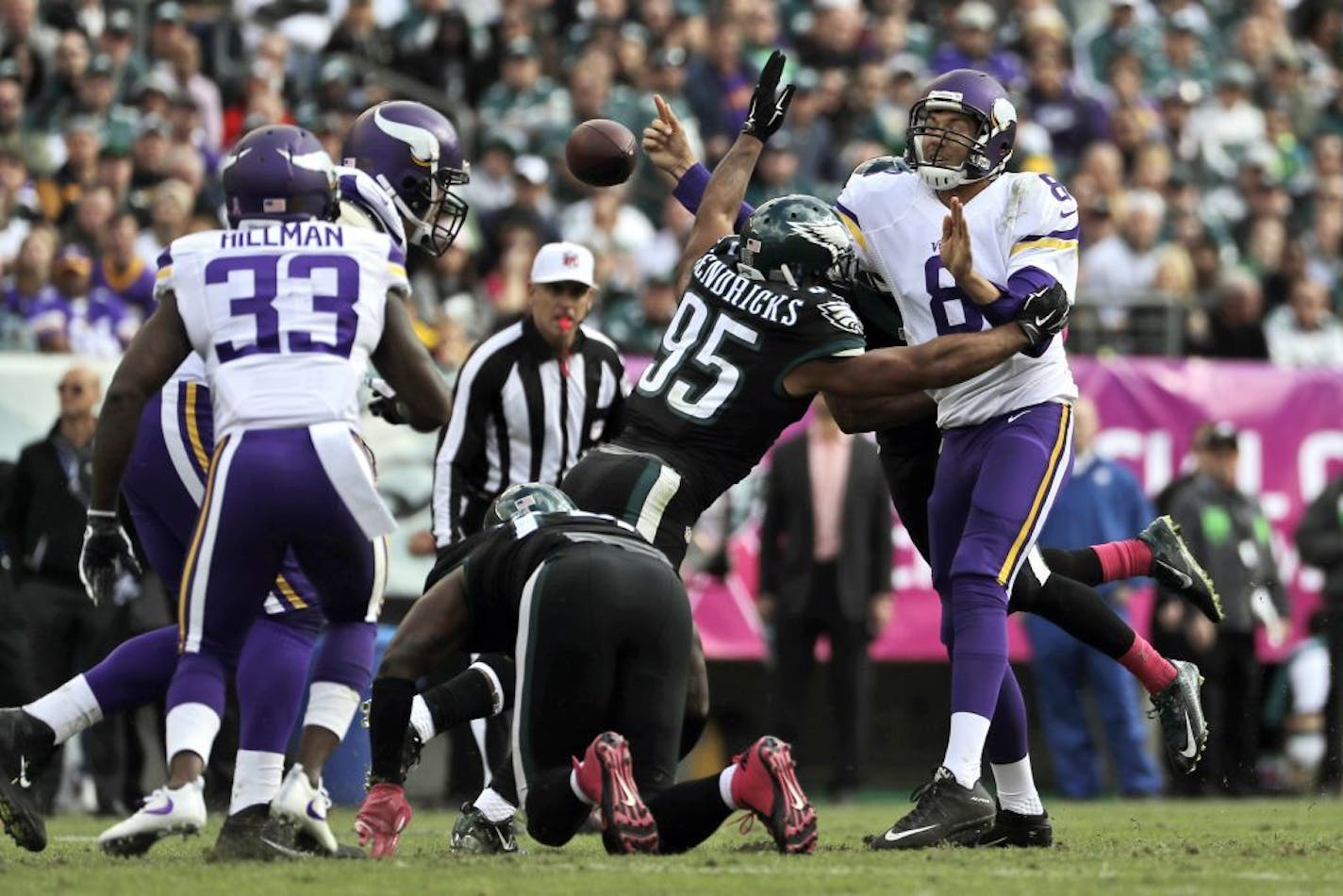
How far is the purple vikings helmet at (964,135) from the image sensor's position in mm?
6934

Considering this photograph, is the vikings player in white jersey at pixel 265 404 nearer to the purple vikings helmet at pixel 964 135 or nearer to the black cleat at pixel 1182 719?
the purple vikings helmet at pixel 964 135

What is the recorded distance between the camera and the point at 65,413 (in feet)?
33.0

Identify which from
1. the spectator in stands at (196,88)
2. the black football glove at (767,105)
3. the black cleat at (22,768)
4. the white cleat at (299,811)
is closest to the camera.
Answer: the white cleat at (299,811)

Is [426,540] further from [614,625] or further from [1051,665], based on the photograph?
[614,625]

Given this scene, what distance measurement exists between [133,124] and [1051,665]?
576cm

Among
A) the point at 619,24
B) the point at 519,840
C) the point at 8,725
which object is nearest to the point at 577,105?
the point at 619,24

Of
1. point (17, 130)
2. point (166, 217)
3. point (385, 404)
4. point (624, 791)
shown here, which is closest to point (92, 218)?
point (166, 217)

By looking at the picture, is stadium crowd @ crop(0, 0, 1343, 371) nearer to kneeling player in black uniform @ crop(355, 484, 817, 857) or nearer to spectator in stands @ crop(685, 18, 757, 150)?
spectator in stands @ crop(685, 18, 757, 150)

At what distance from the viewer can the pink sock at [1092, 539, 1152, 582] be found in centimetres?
748

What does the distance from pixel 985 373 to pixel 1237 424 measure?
20.2 ft

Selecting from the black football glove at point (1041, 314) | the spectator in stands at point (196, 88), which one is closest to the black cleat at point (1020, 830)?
the black football glove at point (1041, 314)

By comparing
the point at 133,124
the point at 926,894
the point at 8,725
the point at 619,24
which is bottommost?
the point at 926,894

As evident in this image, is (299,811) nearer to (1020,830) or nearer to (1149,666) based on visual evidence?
(1020,830)

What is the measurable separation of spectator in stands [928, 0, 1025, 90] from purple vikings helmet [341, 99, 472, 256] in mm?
8740
